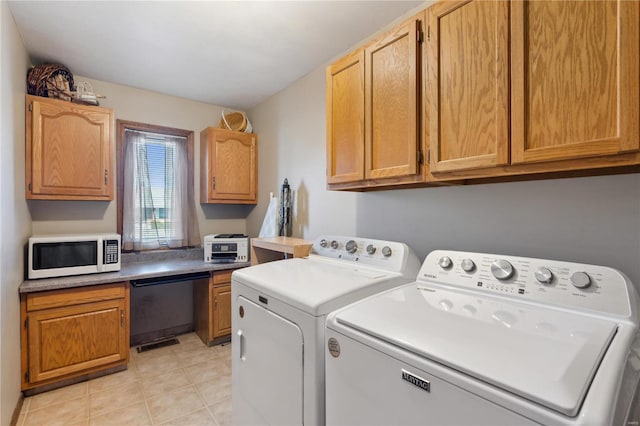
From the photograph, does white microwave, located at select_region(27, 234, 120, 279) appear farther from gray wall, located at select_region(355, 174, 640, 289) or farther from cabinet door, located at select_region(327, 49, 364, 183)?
gray wall, located at select_region(355, 174, 640, 289)

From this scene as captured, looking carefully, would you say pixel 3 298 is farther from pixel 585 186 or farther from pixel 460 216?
pixel 585 186

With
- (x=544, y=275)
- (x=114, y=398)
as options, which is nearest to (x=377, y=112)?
(x=544, y=275)

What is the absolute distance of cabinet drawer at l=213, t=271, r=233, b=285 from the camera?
2.88m

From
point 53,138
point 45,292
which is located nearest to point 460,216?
point 45,292

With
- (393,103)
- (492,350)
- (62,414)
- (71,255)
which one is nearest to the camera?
(492,350)

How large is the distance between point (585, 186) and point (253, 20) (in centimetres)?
199

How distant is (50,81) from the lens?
2.35 meters

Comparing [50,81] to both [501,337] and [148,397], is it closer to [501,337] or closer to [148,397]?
[148,397]

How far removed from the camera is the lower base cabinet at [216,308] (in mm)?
2863

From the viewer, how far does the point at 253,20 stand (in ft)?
6.27

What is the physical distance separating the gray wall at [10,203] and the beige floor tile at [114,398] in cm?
42

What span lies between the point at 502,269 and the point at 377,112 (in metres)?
0.96

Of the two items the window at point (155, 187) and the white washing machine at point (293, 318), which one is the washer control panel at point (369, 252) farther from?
the window at point (155, 187)

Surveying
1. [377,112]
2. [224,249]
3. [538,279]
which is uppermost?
[377,112]
